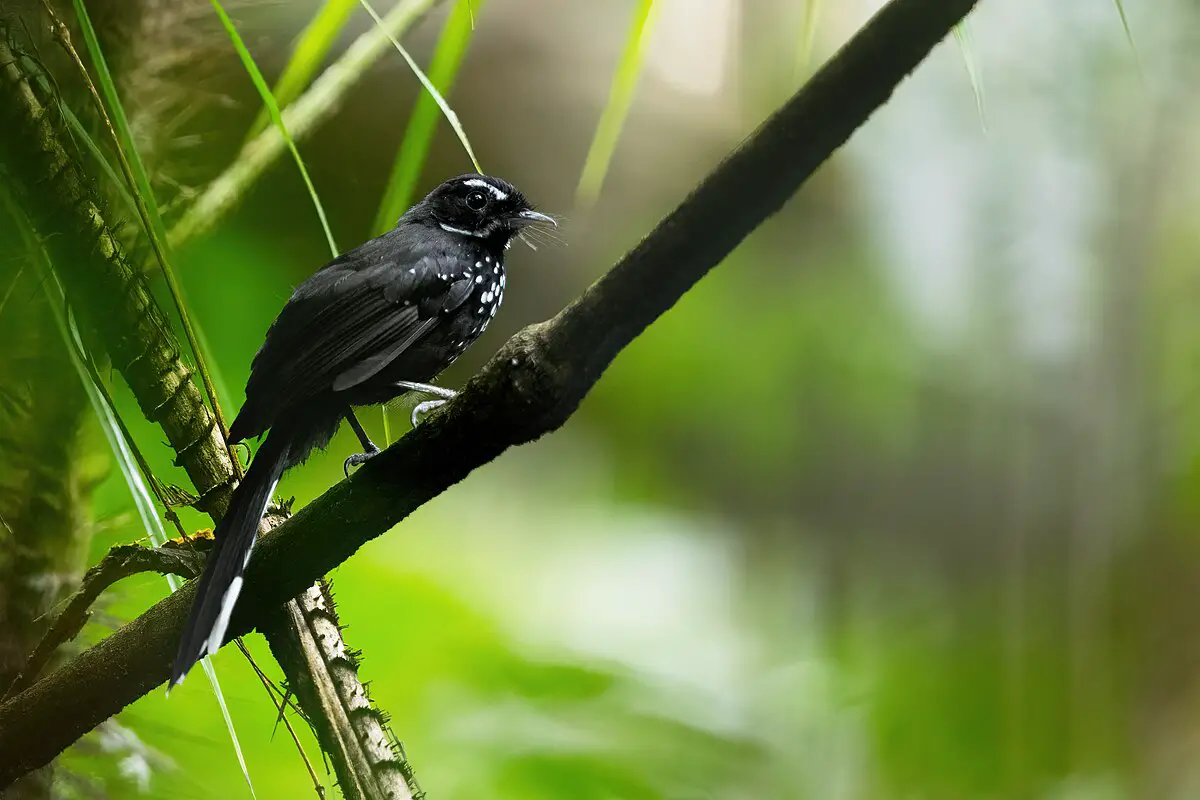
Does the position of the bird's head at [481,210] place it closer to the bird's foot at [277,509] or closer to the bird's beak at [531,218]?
the bird's beak at [531,218]

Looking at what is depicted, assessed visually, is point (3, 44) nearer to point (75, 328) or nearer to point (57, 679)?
point (75, 328)

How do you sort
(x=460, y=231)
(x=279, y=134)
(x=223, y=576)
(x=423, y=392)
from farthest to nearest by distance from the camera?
(x=279, y=134) → (x=460, y=231) → (x=423, y=392) → (x=223, y=576)

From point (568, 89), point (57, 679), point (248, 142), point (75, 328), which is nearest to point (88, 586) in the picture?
point (57, 679)

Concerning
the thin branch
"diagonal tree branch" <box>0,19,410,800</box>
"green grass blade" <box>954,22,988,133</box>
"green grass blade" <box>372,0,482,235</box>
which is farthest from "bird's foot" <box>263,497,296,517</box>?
"green grass blade" <box>954,22,988,133</box>

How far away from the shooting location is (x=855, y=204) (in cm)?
216

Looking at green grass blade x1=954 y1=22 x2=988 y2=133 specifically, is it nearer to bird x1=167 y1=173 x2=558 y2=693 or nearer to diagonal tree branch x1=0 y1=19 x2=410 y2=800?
bird x1=167 y1=173 x2=558 y2=693

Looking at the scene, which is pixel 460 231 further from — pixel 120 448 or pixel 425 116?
pixel 120 448

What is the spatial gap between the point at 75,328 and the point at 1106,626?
2050mm

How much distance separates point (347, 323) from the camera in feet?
3.69

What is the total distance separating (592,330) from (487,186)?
1.96ft

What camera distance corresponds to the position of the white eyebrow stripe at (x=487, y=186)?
51.9 inches

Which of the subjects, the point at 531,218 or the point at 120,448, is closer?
the point at 120,448

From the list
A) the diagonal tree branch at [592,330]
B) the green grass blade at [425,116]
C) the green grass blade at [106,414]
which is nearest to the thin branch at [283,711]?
the green grass blade at [106,414]

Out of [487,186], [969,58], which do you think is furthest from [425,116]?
[969,58]
